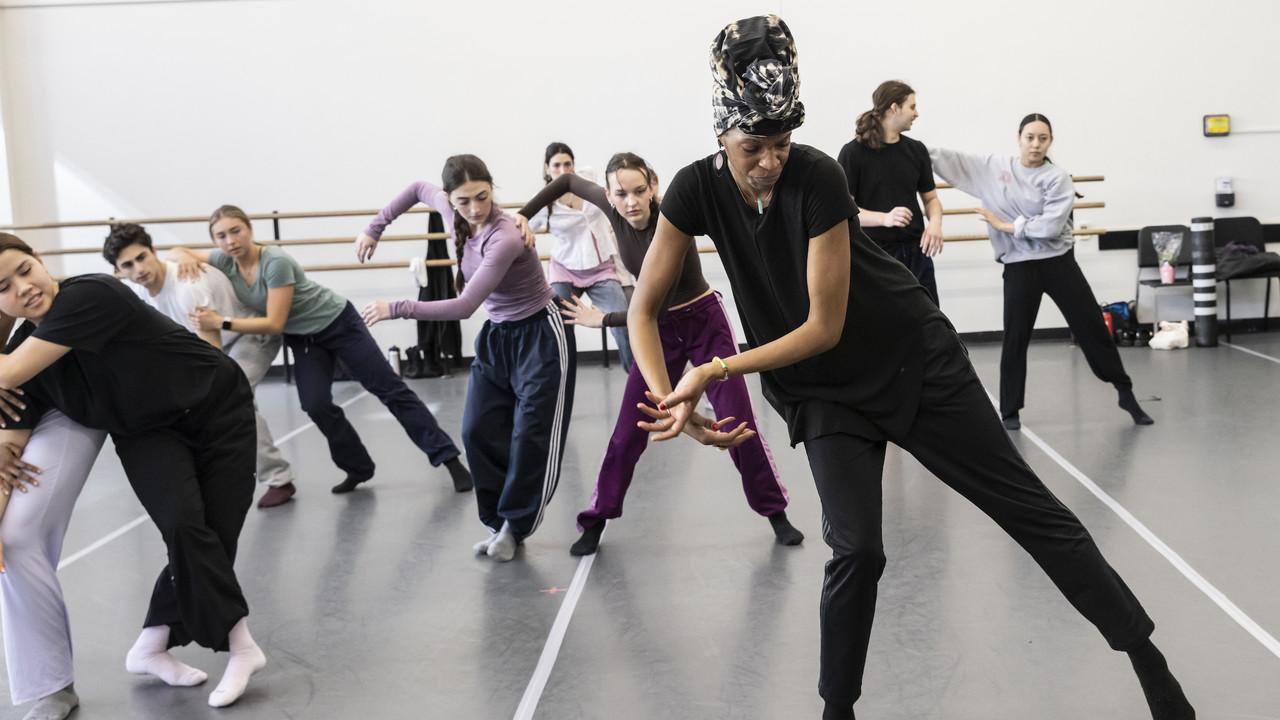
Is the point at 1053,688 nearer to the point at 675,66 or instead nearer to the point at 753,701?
the point at 753,701

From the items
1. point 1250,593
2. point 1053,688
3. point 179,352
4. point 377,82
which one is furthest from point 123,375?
point 377,82

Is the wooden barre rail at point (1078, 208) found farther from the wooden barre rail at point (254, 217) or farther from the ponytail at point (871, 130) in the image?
the ponytail at point (871, 130)

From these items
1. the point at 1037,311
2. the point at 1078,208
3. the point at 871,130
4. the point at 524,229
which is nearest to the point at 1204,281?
the point at 1078,208

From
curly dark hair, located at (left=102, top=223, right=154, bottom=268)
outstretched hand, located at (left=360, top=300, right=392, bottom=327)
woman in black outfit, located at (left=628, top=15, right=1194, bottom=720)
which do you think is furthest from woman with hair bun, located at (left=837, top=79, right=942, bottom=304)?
woman in black outfit, located at (left=628, top=15, right=1194, bottom=720)

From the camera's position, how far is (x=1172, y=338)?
846cm

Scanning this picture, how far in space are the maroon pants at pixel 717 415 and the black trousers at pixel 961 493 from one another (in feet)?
5.73

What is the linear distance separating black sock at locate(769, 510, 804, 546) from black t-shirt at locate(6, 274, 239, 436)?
204 cm

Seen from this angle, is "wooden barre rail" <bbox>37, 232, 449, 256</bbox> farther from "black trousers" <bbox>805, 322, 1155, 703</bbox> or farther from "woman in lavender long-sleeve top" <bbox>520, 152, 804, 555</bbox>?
"black trousers" <bbox>805, 322, 1155, 703</bbox>

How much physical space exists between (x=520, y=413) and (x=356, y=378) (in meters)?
1.59

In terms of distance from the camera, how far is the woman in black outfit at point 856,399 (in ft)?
7.41

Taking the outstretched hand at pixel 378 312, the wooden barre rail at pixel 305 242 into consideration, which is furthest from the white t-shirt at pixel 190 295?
the wooden barre rail at pixel 305 242

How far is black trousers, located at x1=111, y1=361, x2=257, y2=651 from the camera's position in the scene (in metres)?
3.02

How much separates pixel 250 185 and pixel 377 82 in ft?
4.36

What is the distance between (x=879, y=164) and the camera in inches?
221
